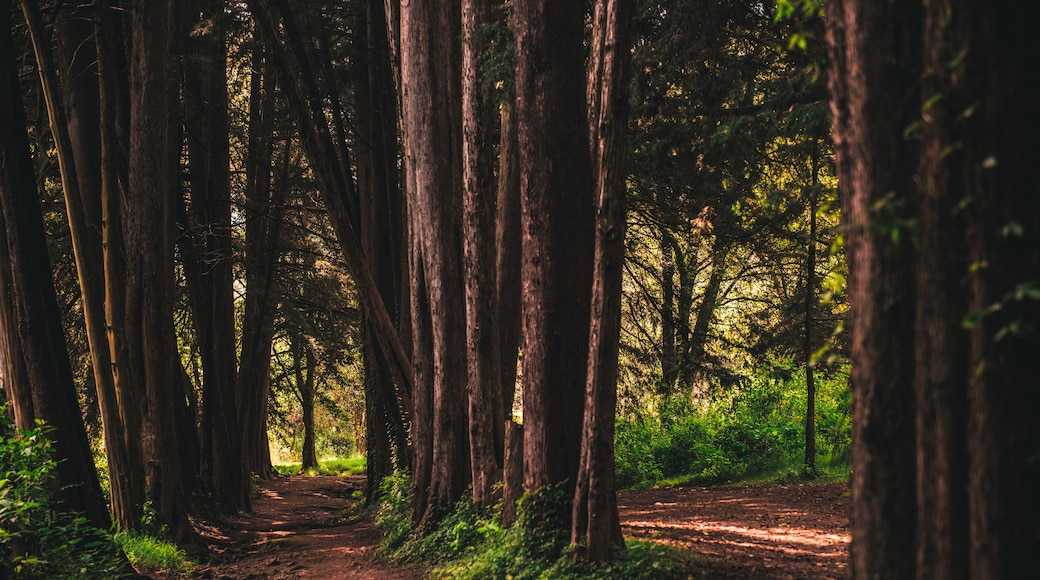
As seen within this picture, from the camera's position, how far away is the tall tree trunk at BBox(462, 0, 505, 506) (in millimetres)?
8961

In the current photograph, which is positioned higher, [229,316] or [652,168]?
[652,168]

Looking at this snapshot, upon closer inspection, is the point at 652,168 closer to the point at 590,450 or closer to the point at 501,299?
the point at 501,299

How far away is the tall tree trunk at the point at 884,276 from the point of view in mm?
3100

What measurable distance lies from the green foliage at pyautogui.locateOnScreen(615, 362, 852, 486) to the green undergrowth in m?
6.01

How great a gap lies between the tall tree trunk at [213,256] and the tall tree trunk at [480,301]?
6.72m

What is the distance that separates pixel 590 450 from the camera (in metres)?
6.27

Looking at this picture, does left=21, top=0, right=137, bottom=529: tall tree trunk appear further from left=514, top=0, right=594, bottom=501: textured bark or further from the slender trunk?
the slender trunk

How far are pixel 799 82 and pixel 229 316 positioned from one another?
10623 mm

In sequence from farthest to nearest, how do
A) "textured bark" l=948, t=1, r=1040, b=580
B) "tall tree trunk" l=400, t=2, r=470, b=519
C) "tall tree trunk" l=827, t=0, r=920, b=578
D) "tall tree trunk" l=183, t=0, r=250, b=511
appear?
"tall tree trunk" l=183, t=0, r=250, b=511
"tall tree trunk" l=400, t=2, r=470, b=519
"tall tree trunk" l=827, t=0, r=920, b=578
"textured bark" l=948, t=1, r=1040, b=580

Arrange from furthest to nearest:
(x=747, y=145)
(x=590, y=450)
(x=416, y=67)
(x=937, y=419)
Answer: (x=747, y=145) < (x=416, y=67) < (x=590, y=450) < (x=937, y=419)

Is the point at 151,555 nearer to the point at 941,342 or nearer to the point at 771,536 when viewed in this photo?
the point at 771,536

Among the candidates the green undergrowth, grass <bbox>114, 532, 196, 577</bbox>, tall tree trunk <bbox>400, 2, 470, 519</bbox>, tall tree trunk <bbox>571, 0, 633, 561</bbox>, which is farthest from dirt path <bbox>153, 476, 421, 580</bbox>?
tall tree trunk <bbox>571, 0, 633, 561</bbox>

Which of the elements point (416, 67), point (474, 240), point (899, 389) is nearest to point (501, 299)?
point (474, 240)

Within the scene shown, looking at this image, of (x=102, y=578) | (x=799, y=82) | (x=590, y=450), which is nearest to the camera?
(x=590, y=450)
